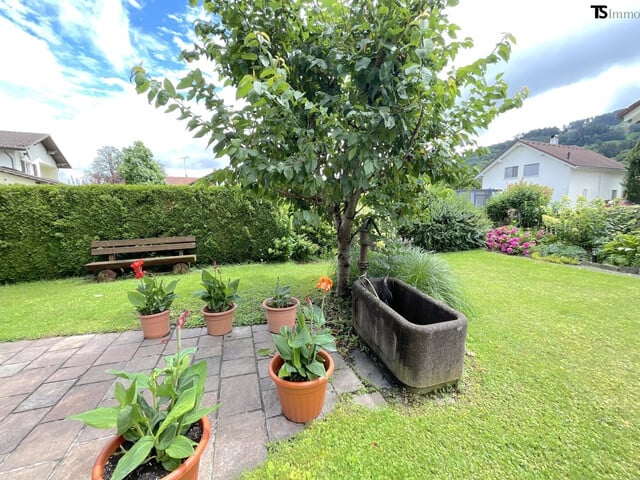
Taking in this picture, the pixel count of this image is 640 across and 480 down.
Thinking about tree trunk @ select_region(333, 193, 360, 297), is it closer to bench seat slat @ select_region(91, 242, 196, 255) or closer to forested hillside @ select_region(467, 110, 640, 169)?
bench seat slat @ select_region(91, 242, 196, 255)

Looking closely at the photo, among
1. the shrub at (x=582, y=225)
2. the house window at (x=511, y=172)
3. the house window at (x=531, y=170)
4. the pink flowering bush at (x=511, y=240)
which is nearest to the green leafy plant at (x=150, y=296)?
the pink flowering bush at (x=511, y=240)

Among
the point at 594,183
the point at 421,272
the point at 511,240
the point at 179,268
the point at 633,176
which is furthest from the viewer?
the point at 594,183

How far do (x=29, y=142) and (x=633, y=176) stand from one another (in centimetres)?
3171

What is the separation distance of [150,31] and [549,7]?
16.7 feet

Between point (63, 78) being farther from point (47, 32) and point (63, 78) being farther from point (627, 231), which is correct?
point (627, 231)

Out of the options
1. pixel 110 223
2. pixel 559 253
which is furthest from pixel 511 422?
pixel 110 223

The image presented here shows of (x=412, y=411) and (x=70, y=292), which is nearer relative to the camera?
(x=412, y=411)

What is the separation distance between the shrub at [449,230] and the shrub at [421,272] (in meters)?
3.59

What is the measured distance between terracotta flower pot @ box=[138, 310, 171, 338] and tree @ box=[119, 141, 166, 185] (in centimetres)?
1139

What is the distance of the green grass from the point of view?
1.34 meters

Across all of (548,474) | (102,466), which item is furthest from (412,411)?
(102,466)

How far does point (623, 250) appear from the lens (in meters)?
5.05

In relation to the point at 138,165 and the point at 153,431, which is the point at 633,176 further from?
the point at 138,165

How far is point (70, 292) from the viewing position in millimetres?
4242
